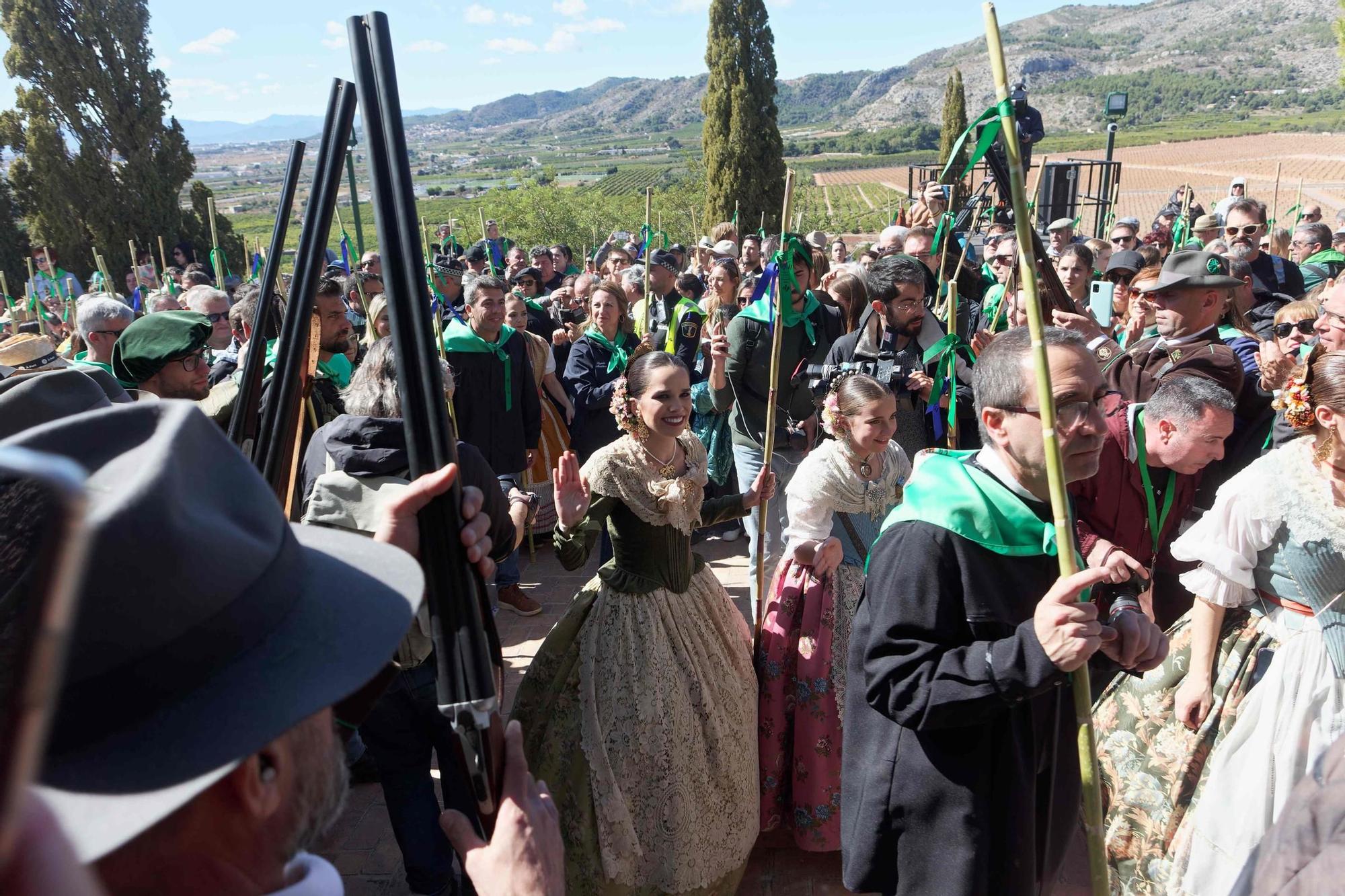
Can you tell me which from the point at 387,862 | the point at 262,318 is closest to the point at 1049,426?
the point at 262,318

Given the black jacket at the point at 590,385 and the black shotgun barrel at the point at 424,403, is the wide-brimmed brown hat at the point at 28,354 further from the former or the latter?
the black shotgun barrel at the point at 424,403

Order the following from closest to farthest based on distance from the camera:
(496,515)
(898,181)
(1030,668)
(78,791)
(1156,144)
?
(78,791)
(1030,668)
(496,515)
(898,181)
(1156,144)

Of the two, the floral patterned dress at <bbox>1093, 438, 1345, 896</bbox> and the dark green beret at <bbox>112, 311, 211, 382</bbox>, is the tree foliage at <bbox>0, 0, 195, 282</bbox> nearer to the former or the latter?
the dark green beret at <bbox>112, 311, 211, 382</bbox>

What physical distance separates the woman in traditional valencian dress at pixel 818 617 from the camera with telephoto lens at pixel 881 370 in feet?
2.13

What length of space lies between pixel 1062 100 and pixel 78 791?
148 meters

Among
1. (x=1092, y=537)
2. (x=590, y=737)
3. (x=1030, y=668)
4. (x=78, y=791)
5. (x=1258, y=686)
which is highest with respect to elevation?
(x=78, y=791)

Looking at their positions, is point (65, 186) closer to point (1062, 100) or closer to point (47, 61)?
point (47, 61)

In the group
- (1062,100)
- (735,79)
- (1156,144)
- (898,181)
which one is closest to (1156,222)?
(735,79)

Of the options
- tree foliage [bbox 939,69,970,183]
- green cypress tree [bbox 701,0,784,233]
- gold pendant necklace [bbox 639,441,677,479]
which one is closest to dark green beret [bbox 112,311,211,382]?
gold pendant necklace [bbox 639,441,677,479]

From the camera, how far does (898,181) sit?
56.9 metres

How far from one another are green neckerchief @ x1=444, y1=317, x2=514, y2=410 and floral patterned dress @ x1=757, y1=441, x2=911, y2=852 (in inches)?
97.7

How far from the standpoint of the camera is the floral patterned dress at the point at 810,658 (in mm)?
3326

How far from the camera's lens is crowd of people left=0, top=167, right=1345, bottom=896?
0.81 metres

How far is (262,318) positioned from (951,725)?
162 centimetres
